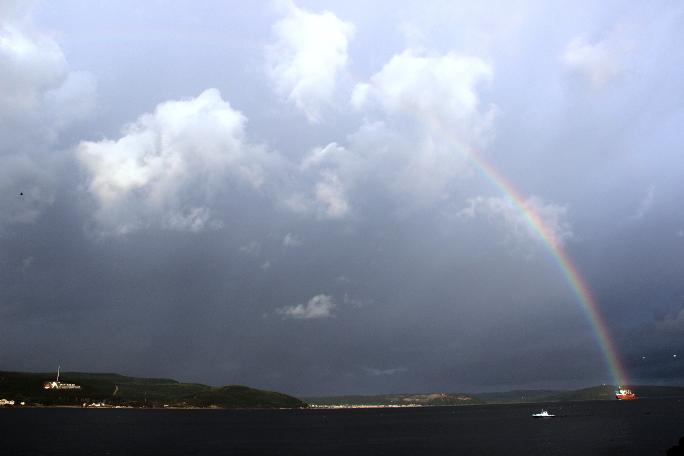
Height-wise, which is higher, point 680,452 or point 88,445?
point 680,452

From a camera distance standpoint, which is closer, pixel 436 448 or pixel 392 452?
pixel 392 452

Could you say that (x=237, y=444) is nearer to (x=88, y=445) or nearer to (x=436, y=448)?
(x=88, y=445)

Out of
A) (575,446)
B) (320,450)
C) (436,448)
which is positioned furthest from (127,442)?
(575,446)

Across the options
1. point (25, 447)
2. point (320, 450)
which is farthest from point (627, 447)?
point (25, 447)

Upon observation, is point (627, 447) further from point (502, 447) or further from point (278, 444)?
point (278, 444)

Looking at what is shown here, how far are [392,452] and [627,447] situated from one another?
229 feet

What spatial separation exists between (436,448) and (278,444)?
5642 cm

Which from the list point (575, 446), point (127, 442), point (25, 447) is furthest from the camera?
point (127, 442)

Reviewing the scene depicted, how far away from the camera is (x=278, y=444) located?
7810 inches

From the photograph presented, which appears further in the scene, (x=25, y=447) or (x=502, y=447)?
(x=502, y=447)

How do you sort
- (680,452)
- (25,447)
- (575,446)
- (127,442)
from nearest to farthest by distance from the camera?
1. (680,452)
2. (25,447)
3. (575,446)
4. (127,442)

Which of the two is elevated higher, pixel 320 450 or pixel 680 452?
pixel 680 452

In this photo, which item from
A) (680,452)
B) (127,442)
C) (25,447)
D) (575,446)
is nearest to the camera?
(680,452)

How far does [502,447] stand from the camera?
17762 cm
